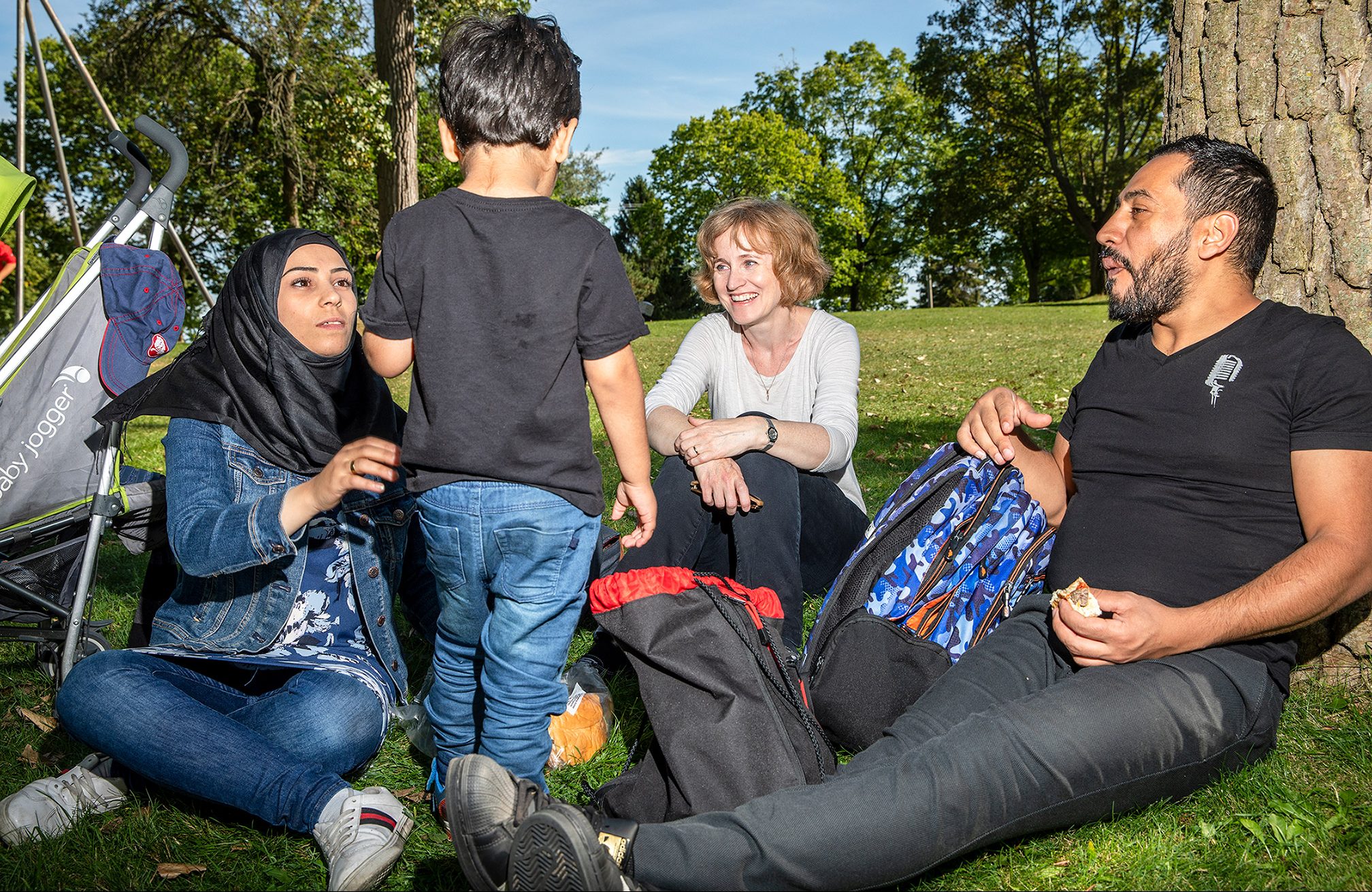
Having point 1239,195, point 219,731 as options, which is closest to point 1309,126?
point 1239,195

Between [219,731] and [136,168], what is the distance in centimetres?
218

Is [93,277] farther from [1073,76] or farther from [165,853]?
[1073,76]

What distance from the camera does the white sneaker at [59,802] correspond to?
258 cm

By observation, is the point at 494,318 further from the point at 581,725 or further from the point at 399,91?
the point at 399,91

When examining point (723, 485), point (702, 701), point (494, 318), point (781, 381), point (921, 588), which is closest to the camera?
point (494, 318)

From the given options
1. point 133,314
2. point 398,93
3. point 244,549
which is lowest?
point 244,549

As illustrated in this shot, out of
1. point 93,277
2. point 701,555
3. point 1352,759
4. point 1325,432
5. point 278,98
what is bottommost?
point 1352,759

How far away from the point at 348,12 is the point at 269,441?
50.1 ft

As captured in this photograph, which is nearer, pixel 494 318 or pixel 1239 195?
pixel 494 318

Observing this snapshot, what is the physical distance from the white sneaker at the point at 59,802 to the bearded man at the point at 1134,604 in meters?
1.40

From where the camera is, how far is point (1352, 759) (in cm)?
273

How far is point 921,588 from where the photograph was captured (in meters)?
2.99

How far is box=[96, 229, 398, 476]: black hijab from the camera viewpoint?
2861 mm

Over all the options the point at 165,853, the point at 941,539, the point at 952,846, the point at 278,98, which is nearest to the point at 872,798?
the point at 952,846
